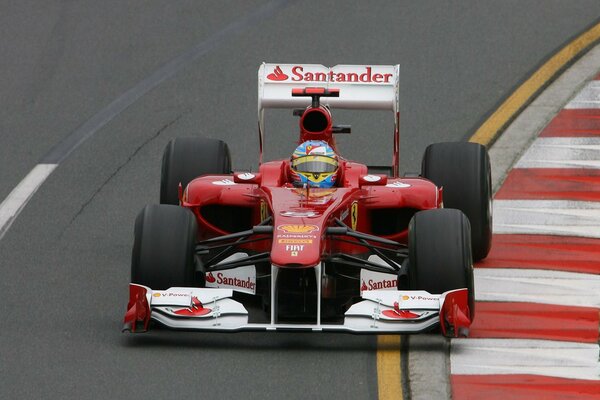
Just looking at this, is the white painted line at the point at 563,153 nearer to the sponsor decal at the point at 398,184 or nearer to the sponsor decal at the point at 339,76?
the sponsor decal at the point at 339,76

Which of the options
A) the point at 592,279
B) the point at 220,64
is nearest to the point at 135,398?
the point at 592,279

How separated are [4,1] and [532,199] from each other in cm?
928

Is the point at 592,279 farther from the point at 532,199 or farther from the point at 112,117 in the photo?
the point at 112,117

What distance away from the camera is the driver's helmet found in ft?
46.5

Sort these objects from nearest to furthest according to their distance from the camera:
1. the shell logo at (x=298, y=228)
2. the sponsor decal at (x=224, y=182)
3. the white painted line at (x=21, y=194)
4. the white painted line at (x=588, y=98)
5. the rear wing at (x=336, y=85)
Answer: the shell logo at (x=298, y=228), the sponsor decal at (x=224, y=182), the rear wing at (x=336, y=85), the white painted line at (x=21, y=194), the white painted line at (x=588, y=98)

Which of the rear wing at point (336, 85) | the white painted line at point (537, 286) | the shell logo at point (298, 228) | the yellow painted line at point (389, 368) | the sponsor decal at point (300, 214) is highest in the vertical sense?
the rear wing at point (336, 85)

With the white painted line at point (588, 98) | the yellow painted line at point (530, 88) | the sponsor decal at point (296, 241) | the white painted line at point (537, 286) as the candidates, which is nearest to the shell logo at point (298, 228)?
the sponsor decal at point (296, 241)

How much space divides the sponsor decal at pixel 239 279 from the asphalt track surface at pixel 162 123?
0.68 metres

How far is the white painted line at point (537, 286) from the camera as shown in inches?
548

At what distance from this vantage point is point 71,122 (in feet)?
63.7

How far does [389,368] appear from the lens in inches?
484

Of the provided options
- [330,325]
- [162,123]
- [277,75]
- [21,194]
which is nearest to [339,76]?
[277,75]

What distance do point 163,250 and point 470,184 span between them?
3.00 m

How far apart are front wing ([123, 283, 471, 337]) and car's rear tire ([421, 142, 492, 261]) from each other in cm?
212
